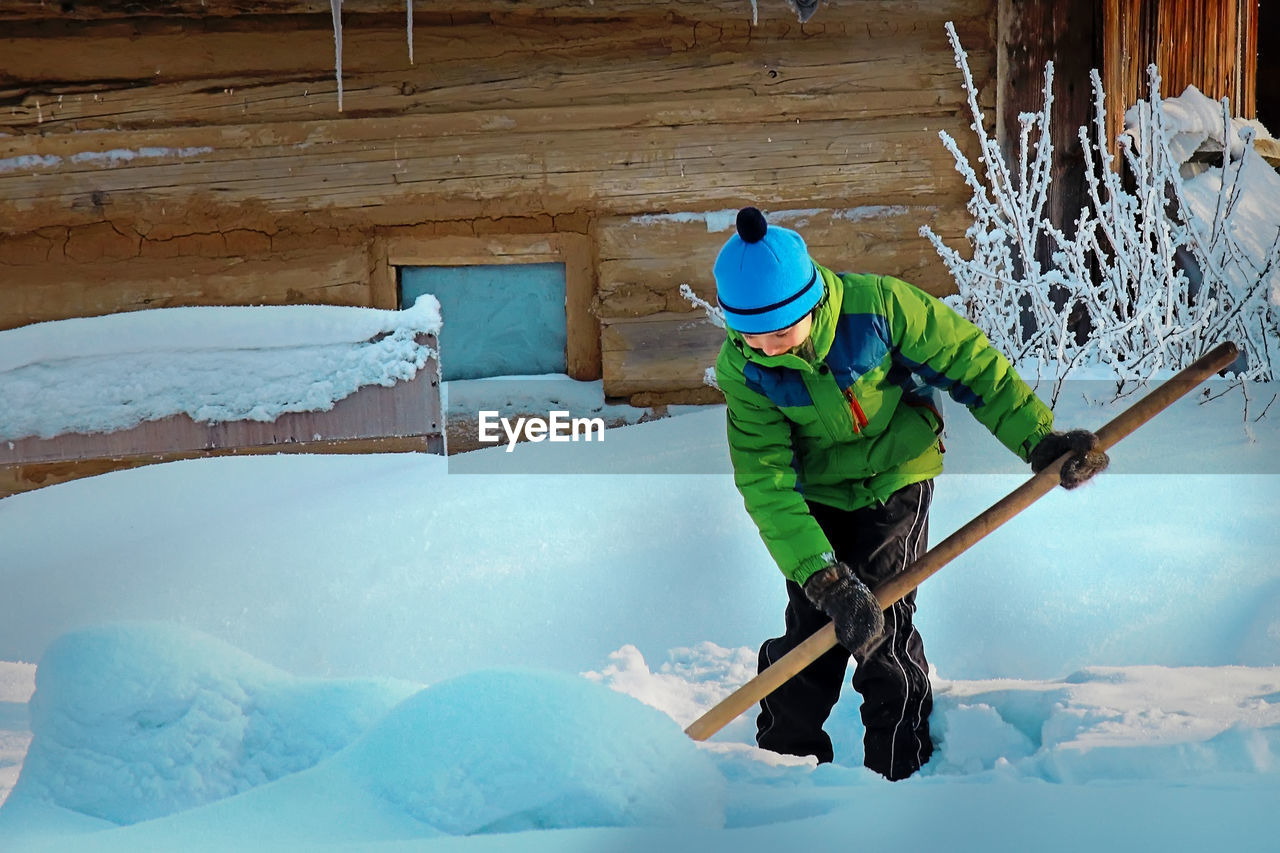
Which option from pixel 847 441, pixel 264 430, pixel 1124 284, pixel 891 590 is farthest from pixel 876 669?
pixel 1124 284

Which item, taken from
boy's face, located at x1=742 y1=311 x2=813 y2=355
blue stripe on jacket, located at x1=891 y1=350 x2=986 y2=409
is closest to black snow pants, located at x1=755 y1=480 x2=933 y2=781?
blue stripe on jacket, located at x1=891 y1=350 x2=986 y2=409

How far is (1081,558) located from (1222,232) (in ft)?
5.27

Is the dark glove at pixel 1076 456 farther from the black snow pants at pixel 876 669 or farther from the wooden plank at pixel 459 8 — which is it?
the wooden plank at pixel 459 8

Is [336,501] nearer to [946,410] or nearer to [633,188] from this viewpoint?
[633,188]

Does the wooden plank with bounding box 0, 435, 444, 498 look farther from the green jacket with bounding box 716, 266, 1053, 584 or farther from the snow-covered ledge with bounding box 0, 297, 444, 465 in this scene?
the green jacket with bounding box 716, 266, 1053, 584

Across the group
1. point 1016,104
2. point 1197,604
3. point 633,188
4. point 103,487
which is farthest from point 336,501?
point 1016,104

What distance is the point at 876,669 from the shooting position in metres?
2.54

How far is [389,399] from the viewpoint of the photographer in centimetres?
390

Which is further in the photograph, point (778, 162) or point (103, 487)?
point (778, 162)

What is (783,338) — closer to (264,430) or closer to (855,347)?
(855,347)

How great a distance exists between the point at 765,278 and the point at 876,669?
0.92m

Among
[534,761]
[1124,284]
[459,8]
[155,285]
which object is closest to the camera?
[534,761]

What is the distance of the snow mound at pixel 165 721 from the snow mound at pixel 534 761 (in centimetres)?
32

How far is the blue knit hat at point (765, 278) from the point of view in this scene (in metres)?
2.21
